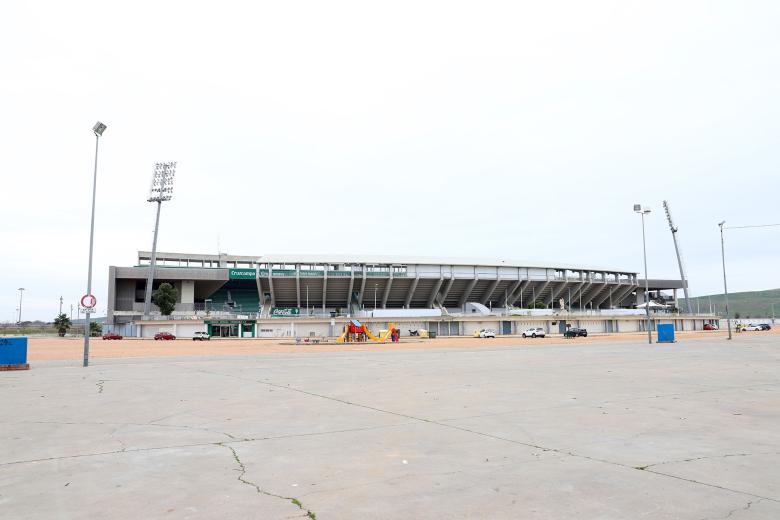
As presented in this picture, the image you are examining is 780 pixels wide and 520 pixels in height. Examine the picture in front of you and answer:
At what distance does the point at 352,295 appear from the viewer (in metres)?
112

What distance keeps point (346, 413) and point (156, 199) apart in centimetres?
9386

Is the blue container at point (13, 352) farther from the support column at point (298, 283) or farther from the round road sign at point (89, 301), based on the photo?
the support column at point (298, 283)

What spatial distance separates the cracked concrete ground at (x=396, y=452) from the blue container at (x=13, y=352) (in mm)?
10235

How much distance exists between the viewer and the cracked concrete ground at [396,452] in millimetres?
5242

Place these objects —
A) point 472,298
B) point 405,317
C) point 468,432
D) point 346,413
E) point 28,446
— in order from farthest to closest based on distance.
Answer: point 472,298 < point 405,317 < point 346,413 < point 468,432 < point 28,446

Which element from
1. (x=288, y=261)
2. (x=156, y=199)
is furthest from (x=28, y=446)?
(x=288, y=261)

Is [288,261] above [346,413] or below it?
above

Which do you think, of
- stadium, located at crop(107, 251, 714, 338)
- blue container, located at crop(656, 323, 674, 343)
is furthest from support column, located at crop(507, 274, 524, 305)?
blue container, located at crop(656, 323, 674, 343)

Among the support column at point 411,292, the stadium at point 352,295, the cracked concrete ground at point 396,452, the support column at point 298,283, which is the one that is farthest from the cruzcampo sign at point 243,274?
the cracked concrete ground at point 396,452

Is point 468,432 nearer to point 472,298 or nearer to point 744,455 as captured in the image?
point 744,455

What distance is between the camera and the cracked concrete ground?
524 centimetres

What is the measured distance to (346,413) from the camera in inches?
436

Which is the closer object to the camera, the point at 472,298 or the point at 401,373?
the point at 401,373

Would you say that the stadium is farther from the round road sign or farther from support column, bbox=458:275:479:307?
the round road sign
